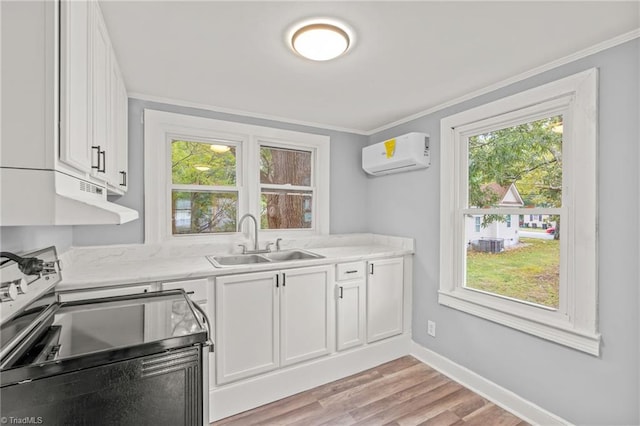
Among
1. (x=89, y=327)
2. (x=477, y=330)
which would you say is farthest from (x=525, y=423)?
(x=89, y=327)

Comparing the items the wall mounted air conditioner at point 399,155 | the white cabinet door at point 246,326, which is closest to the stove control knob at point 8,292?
the white cabinet door at point 246,326

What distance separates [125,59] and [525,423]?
3.39 m

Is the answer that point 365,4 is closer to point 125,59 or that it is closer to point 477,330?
point 125,59

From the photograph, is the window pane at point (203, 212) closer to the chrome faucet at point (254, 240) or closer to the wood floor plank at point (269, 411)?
the chrome faucet at point (254, 240)

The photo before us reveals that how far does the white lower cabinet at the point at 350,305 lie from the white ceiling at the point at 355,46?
1.44 metres

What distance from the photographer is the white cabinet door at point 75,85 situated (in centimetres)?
95

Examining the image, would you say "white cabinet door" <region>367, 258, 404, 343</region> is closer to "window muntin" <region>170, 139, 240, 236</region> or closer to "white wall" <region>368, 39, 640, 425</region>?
"white wall" <region>368, 39, 640, 425</region>

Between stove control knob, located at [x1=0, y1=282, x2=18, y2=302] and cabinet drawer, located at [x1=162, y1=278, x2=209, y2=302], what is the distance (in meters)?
0.84

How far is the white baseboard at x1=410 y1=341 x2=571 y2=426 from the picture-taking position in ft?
6.35

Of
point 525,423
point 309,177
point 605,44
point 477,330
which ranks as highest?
point 605,44

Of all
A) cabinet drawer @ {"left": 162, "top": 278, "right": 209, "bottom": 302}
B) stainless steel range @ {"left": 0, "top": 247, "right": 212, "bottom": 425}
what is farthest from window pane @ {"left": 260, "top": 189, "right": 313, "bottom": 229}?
stainless steel range @ {"left": 0, "top": 247, "right": 212, "bottom": 425}

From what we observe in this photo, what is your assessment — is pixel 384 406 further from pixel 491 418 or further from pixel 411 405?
pixel 491 418

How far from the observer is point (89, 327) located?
50.8 inches

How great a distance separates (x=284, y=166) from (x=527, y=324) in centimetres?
241
